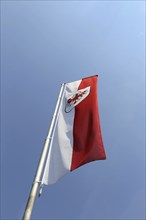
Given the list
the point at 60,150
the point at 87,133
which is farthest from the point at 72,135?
the point at 60,150

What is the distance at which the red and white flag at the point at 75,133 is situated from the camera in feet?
27.0

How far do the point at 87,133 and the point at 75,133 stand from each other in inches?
16.1

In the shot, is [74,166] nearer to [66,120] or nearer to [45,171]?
[45,171]

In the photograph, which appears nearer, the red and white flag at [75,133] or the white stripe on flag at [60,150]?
the white stripe on flag at [60,150]

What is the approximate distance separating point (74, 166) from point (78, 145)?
919 mm

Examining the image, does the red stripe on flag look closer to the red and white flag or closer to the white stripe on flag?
the red and white flag

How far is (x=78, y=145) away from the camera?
29.3 ft

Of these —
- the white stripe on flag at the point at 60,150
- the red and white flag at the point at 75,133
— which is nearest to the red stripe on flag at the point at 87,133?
the red and white flag at the point at 75,133

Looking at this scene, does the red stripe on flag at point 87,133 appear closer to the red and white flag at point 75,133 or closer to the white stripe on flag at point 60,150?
the red and white flag at point 75,133

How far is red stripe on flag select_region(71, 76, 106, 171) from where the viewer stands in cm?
838

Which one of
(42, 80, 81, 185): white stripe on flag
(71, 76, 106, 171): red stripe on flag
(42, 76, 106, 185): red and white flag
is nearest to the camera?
(42, 80, 81, 185): white stripe on flag

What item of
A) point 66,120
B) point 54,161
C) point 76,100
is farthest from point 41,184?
point 76,100

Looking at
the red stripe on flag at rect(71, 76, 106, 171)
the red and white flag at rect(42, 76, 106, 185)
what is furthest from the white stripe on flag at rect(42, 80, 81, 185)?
the red stripe on flag at rect(71, 76, 106, 171)

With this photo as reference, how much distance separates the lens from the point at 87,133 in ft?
30.4
